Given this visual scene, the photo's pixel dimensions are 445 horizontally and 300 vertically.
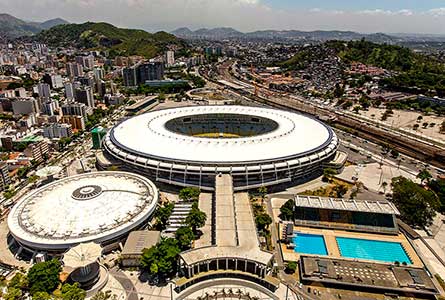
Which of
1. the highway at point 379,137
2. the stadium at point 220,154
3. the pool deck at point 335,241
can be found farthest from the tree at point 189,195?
the highway at point 379,137

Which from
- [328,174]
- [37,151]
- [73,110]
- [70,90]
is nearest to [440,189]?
[328,174]

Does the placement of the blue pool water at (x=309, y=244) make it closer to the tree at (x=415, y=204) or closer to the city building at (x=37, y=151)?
the tree at (x=415, y=204)

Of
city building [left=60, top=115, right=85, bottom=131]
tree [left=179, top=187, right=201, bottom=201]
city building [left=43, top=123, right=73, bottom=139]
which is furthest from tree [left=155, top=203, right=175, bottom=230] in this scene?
city building [left=60, top=115, right=85, bottom=131]

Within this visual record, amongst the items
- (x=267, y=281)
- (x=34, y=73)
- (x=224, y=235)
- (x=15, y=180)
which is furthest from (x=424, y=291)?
(x=34, y=73)

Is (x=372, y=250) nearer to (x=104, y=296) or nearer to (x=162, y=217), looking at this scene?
(x=162, y=217)

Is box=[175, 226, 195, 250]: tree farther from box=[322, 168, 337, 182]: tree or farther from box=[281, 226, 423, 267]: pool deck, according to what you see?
box=[322, 168, 337, 182]: tree
